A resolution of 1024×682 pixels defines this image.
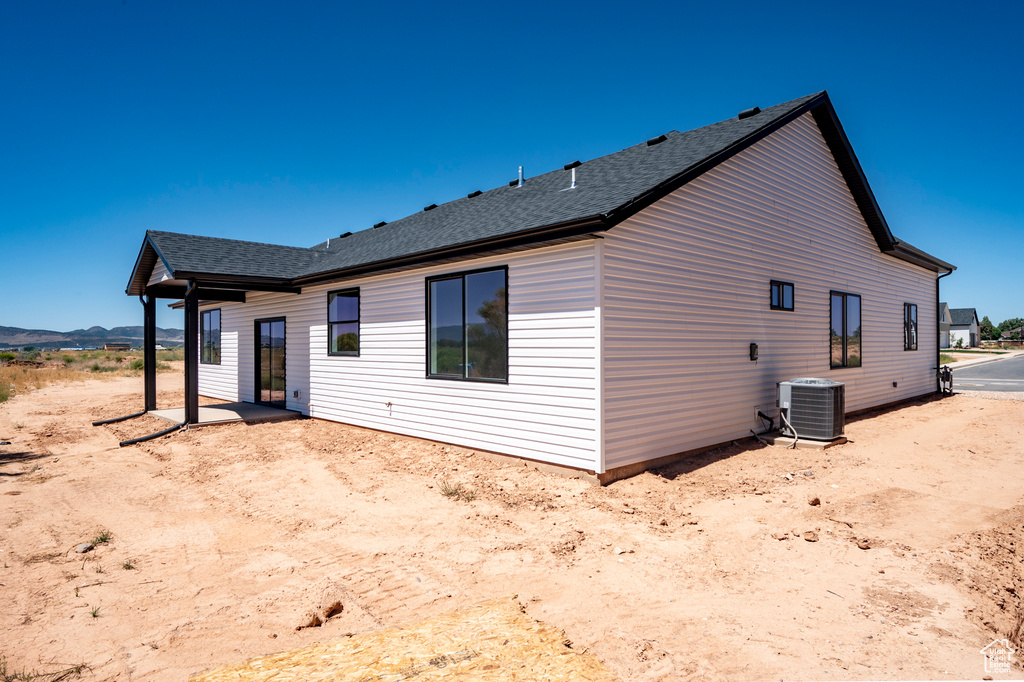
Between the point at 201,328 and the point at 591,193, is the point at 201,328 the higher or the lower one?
the lower one

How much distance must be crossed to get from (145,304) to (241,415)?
216 inches

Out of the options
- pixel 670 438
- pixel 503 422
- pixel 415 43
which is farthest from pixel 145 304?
pixel 670 438

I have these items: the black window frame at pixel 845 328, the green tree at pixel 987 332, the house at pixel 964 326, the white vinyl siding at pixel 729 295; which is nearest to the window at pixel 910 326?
the white vinyl siding at pixel 729 295

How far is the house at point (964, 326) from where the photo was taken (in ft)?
260

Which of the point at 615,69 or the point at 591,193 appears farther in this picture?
the point at 615,69

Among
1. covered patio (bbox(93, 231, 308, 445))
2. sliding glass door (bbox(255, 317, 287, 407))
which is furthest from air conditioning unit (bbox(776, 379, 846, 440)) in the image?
sliding glass door (bbox(255, 317, 287, 407))

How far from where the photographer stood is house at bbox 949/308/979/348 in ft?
260

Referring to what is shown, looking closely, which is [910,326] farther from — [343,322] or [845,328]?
[343,322]

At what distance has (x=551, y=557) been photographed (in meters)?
4.64

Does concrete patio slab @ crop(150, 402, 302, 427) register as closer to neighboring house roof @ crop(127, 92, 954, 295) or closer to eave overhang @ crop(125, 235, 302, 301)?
eave overhang @ crop(125, 235, 302, 301)

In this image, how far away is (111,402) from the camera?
17141 mm

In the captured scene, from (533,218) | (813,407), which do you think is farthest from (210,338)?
(813,407)

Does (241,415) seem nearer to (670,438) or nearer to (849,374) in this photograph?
(670,438)

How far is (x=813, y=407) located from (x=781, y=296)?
7.82 feet
